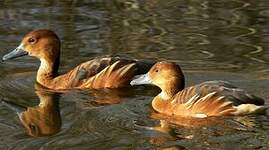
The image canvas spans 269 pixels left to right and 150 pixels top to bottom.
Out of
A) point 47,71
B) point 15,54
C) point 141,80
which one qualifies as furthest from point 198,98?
point 15,54

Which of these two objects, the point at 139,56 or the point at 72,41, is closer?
the point at 139,56

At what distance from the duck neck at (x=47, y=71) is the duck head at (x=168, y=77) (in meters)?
1.83

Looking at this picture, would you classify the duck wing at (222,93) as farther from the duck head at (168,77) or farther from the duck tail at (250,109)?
the duck head at (168,77)

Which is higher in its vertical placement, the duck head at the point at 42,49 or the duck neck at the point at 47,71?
the duck head at the point at 42,49

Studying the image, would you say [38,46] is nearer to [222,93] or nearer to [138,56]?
[138,56]

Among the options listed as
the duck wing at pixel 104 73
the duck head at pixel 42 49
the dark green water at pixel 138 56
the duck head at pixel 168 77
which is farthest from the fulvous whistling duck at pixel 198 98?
the duck head at pixel 42 49

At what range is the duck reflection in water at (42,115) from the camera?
9008mm

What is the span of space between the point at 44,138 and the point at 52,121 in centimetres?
76

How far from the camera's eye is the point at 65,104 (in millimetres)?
10055

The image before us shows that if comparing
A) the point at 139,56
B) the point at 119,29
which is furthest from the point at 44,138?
the point at 119,29

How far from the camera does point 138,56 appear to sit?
12.0 metres

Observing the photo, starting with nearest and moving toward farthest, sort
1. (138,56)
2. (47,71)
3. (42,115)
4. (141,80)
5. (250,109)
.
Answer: (250,109)
(42,115)
(141,80)
(47,71)
(138,56)

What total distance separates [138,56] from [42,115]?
263 centimetres

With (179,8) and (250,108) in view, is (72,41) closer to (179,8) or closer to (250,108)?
(179,8)
